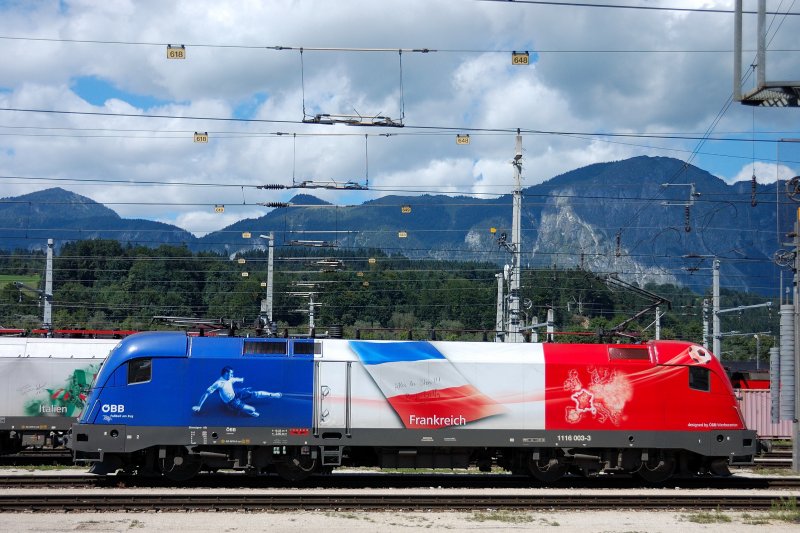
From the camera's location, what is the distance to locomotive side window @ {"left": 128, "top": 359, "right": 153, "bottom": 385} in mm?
21438

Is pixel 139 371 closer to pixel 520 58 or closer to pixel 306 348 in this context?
pixel 306 348

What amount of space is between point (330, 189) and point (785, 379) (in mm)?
17126

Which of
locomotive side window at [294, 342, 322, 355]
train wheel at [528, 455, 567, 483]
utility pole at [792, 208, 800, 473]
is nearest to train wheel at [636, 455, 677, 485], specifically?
train wheel at [528, 455, 567, 483]

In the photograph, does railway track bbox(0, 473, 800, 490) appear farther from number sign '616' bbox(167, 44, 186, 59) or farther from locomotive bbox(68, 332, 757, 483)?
number sign '616' bbox(167, 44, 186, 59)

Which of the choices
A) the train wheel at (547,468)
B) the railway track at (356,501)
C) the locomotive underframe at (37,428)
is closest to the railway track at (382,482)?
the train wheel at (547,468)

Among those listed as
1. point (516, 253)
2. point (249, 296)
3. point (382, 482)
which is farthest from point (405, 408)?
point (249, 296)

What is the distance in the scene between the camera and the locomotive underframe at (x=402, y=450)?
21.3m

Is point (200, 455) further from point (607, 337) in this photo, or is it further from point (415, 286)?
point (415, 286)

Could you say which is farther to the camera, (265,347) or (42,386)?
(42,386)

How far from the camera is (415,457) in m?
22.2

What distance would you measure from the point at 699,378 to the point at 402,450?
8.44 meters

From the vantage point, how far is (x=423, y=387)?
2217 centimetres

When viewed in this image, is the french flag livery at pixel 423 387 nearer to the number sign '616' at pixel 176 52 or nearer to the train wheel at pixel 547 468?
the train wheel at pixel 547 468

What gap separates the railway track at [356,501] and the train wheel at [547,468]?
6.42 feet
